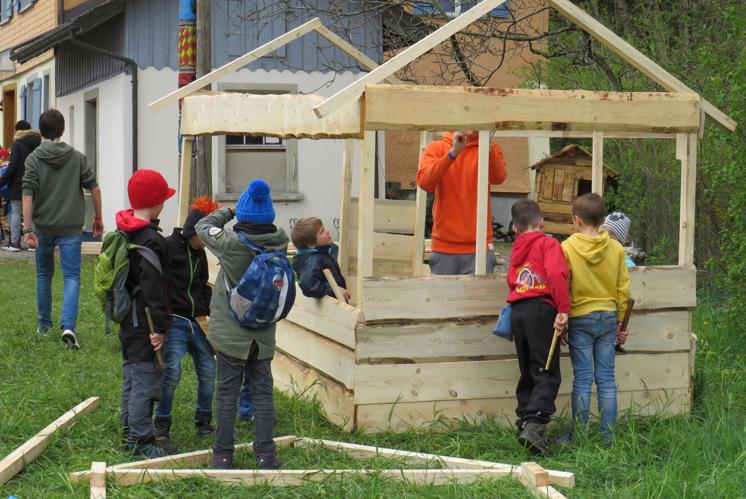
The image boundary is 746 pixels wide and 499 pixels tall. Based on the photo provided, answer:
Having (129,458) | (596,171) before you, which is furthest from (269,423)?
(596,171)

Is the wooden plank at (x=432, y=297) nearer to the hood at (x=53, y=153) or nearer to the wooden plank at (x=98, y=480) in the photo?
the wooden plank at (x=98, y=480)

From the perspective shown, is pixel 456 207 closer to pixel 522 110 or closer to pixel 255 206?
pixel 522 110

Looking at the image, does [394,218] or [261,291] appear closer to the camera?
[261,291]

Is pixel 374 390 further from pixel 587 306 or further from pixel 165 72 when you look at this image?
pixel 165 72

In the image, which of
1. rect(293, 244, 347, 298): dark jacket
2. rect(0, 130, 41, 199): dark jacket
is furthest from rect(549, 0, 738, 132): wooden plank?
rect(0, 130, 41, 199): dark jacket

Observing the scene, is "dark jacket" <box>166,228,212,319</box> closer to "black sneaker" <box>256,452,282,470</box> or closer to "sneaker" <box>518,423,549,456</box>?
"black sneaker" <box>256,452,282,470</box>

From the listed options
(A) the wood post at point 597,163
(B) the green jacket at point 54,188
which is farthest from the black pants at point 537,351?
(B) the green jacket at point 54,188

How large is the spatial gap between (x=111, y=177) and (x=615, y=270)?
1326cm

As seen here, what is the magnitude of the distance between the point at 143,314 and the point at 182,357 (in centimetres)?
46

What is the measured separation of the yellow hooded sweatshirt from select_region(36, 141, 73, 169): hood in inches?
168

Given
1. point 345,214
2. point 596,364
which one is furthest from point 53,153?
point 596,364

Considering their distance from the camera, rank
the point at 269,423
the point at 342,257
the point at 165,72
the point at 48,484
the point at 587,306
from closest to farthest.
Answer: the point at 48,484, the point at 269,423, the point at 587,306, the point at 342,257, the point at 165,72

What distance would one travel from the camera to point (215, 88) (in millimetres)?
18000

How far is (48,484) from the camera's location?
17.8 feet
